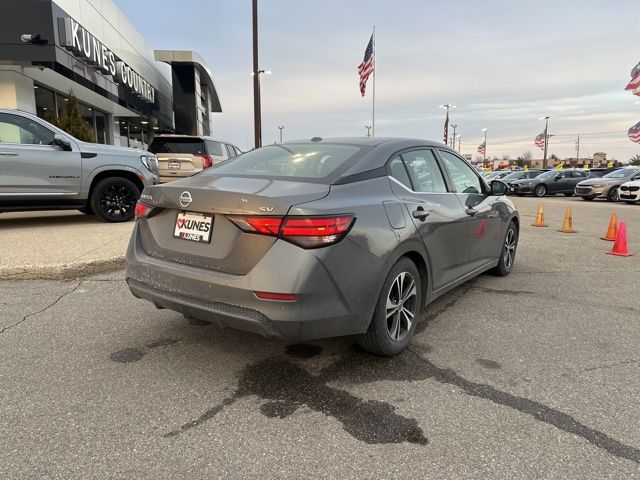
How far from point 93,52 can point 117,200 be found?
9060 millimetres

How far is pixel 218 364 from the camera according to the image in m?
3.29

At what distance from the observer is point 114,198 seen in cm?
846

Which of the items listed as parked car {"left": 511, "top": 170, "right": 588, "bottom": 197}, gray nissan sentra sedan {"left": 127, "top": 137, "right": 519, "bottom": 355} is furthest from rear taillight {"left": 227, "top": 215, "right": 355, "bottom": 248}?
parked car {"left": 511, "top": 170, "right": 588, "bottom": 197}

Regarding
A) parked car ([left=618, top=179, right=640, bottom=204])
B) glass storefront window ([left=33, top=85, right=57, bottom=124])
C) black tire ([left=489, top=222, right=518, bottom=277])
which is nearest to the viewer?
black tire ([left=489, top=222, right=518, bottom=277])

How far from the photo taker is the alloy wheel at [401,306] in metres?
3.35

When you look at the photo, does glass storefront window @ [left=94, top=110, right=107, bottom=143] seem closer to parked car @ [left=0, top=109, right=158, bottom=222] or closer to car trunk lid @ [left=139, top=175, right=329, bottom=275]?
parked car @ [left=0, top=109, right=158, bottom=222]

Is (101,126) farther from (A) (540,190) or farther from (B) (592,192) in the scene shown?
(A) (540,190)

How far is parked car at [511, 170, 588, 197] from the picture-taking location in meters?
26.6

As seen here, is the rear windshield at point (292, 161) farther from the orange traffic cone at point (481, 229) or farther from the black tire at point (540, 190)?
the black tire at point (540, 190)

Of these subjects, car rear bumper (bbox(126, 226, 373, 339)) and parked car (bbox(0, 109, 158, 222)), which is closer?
car rear bumper (bbox(126, 226, 373, 339))

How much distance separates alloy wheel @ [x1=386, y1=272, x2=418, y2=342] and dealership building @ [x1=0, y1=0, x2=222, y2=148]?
12.7 metres

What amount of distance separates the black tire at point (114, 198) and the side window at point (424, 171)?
6.01 metres

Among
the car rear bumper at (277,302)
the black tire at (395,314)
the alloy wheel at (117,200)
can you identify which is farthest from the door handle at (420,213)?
the alloy wheel at (117,200)

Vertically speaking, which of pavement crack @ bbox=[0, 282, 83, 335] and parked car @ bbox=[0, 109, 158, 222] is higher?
parked car @ bbox=[0, 109, 158, 222]
